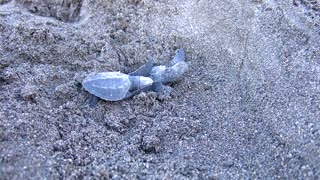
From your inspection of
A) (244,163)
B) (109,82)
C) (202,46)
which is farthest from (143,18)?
(244,163)

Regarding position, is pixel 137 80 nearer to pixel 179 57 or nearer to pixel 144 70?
pixel 144 70

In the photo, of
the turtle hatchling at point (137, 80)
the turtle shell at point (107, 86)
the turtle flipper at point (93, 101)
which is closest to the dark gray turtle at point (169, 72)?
the turtle hatchling at point (137, 80)

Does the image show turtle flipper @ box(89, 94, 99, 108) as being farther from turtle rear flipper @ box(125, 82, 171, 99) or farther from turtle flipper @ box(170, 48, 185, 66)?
turtle flipper @ box(170, 48, 185, 66)

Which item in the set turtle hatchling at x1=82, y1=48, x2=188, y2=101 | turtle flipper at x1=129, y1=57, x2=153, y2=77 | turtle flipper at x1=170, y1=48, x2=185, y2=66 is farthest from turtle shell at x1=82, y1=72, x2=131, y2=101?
turtle flipper at x1=170, y1=48, x2=185, y2=66

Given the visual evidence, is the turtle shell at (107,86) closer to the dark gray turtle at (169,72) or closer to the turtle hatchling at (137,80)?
the turtle hatchling at (137,80)

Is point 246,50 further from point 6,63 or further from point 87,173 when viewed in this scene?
point 6,63

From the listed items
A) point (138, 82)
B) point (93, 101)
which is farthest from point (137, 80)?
point (93, 101)
